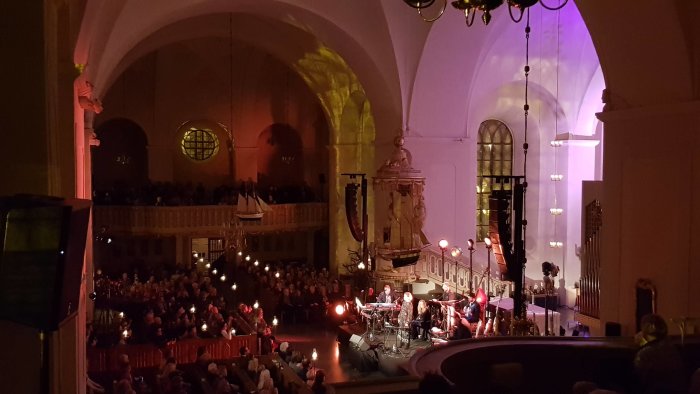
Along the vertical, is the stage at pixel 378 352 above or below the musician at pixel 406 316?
below

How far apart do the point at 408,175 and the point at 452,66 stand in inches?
133

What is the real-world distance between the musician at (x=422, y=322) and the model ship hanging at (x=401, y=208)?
1893 mm

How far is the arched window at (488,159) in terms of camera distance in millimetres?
22397

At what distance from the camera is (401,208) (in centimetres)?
1684

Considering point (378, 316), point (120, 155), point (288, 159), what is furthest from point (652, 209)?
point (120, 155)

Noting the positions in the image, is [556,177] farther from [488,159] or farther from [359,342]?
[359,342]

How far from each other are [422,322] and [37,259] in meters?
12.6

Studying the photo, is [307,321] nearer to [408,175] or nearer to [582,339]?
[408,175]

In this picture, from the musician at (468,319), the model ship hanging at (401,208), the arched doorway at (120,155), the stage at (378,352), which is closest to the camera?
the musician at (468,319)

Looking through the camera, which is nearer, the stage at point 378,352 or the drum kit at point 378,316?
the stage at point 378,352

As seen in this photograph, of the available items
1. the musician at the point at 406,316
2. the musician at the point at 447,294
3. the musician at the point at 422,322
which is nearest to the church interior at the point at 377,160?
the musician at the point at 447,294

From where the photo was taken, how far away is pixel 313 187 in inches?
1133

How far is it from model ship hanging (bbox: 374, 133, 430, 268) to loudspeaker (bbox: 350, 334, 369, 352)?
2.51 m

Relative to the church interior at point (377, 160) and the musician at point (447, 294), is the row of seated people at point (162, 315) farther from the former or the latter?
the musician at point (447, 294)
